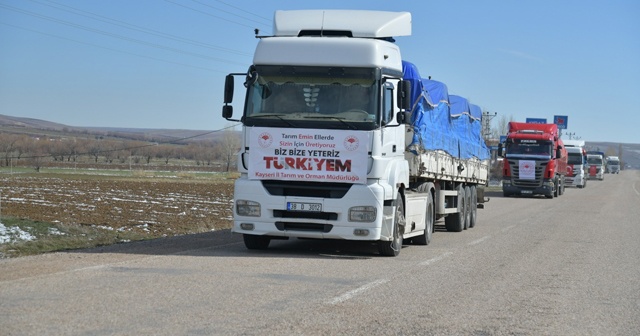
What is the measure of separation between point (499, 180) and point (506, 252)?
64687 mm

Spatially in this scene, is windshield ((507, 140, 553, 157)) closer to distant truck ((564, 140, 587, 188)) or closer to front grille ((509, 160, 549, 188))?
front grille ((509, 160, 549, 188))

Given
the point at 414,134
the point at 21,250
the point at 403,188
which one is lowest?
the point at 21,250

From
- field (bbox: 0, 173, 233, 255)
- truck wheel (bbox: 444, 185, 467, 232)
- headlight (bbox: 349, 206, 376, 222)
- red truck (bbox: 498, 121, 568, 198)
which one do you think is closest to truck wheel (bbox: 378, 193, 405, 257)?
headlight (bbox: 349, 206, 376, 222)

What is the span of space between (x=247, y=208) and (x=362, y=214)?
178 centimetres

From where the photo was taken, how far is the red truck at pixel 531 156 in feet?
148

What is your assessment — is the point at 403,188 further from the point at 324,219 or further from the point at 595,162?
the point at 595,162

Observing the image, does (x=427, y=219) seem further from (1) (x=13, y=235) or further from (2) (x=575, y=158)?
(2) (x=575, y=158)

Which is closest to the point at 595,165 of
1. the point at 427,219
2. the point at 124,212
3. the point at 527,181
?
the point at 527,181

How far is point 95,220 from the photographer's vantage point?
23.5 metres

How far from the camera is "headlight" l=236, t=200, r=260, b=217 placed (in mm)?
13547

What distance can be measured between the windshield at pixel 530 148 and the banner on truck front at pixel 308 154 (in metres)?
33.2

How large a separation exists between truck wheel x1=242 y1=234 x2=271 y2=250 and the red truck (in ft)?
105

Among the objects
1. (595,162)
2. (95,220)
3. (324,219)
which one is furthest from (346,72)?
(595,162)

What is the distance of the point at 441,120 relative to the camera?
18.6 m
